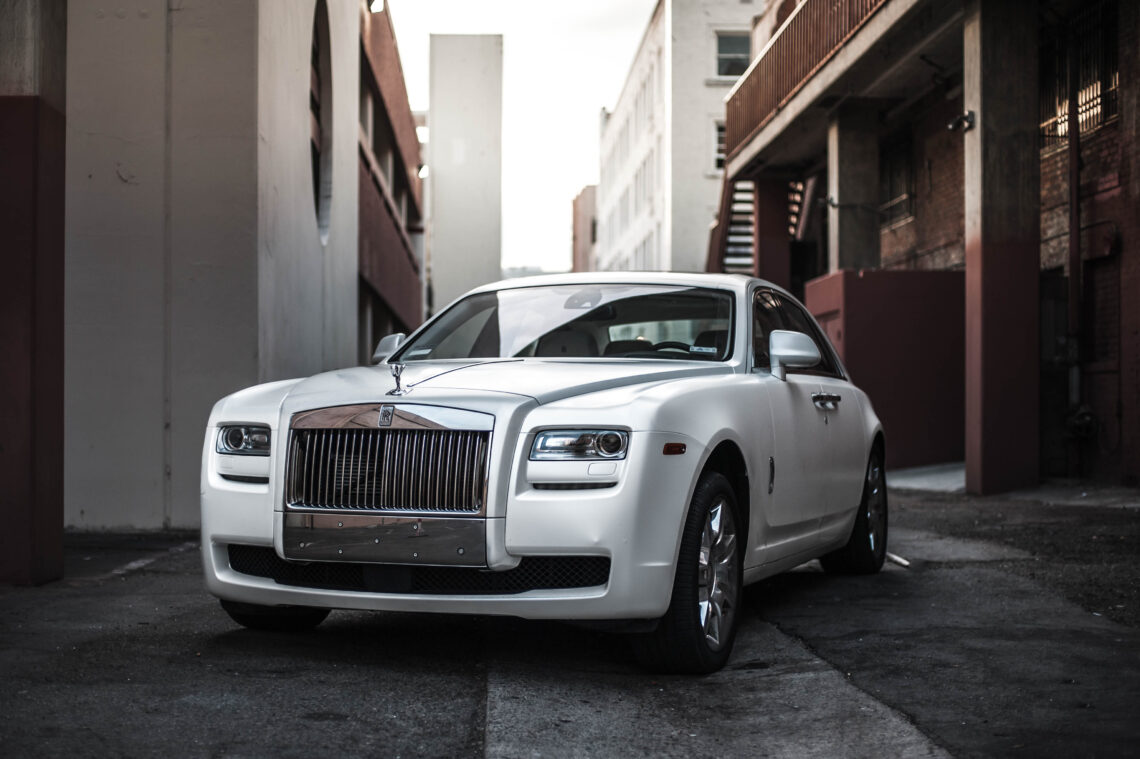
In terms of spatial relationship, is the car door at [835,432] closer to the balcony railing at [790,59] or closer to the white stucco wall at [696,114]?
the balcony railing at [790,59]

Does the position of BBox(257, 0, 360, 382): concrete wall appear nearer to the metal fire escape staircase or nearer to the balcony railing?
the balcony railing

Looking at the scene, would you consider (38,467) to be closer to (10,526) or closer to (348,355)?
(10,526)

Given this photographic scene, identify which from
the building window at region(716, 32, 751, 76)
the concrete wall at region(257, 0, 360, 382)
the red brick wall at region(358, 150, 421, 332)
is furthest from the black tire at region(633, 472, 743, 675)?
the building window at region(716, 32, 751, 76)

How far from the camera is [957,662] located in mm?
5207

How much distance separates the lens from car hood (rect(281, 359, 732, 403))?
5012 mm

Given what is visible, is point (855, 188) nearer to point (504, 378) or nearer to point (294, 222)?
point (294, 222)

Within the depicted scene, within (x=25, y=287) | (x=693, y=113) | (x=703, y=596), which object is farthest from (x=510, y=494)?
A: (x=693, y=113)

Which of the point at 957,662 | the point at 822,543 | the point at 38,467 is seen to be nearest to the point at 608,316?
the point at 822,543

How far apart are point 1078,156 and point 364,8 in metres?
13.0

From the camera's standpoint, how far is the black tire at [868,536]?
774 centimetres

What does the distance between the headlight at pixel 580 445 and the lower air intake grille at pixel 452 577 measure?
349mm

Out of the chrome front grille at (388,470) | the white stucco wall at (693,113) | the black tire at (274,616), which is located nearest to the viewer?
the chrome front grille at (388,470)

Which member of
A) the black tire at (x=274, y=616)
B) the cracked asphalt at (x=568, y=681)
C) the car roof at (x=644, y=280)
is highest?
the car roof at (x=644, y=280)

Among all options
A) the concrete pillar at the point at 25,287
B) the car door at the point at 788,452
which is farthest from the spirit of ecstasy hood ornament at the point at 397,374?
the concrete pillar at the point at 25,287
